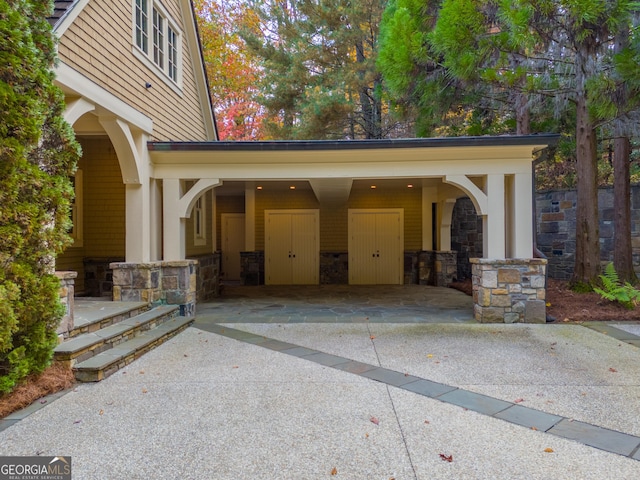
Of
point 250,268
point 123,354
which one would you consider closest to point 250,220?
point 250,268

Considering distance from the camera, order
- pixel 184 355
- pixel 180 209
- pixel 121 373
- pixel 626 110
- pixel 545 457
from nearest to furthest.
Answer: pixel 545 457 < pixel 121 373 < pixel 184 355 < pixel 626 110 < pixel 180 209

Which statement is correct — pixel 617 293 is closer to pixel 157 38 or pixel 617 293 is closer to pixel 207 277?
pixel 207 277

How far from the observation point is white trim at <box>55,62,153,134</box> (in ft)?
13.2

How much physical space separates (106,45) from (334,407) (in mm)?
5172

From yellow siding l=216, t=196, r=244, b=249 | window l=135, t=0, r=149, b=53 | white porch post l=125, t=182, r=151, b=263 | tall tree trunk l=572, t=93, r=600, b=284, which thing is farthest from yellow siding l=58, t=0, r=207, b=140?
tall tree trunk l=572, t=93, r=600, b=284

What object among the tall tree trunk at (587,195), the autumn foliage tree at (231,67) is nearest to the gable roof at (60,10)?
the tall tree trunk at (587,195)

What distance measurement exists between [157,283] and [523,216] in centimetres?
540

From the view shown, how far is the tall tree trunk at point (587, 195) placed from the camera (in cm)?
639

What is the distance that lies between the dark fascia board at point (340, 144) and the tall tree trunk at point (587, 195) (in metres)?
1.26

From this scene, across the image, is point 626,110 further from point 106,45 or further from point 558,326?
point 106,45

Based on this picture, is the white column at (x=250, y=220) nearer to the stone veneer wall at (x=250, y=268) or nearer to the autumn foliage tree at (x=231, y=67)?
the stone veneer wall at (x=250, y=268)

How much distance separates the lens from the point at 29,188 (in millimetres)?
2910

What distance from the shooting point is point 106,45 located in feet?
16.7

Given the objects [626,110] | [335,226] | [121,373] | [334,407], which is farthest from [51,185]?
[335,226]
